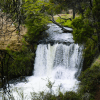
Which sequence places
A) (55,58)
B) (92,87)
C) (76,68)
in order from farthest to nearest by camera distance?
(55,58)
(76,68)
(92,87)

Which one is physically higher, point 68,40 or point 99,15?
point 99,15

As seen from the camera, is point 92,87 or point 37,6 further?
point 37,6

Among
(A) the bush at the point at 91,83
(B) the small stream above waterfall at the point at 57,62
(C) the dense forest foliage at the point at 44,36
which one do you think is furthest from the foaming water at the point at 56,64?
(A) the bush at the point at 91,83

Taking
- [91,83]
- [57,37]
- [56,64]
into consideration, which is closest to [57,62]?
[56,64]

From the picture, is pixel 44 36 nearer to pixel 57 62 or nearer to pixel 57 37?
pixel 57 37

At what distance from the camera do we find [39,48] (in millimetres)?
11922

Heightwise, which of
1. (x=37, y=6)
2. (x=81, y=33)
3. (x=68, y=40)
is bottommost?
(x=68, y=40)

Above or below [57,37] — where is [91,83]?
below

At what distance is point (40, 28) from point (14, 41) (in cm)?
286

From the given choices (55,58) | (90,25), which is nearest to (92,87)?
(90,25)

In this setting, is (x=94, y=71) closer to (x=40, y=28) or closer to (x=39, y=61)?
(x=39, y=61)

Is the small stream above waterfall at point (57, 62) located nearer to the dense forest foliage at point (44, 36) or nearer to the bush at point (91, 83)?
the dense forest foliage at point (44, 36)

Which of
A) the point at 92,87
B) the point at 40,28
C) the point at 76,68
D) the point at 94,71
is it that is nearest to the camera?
the point at 92,87

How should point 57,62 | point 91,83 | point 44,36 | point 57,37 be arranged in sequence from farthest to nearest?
point 44,36, point 57,37, point 57,62, point 91,83
